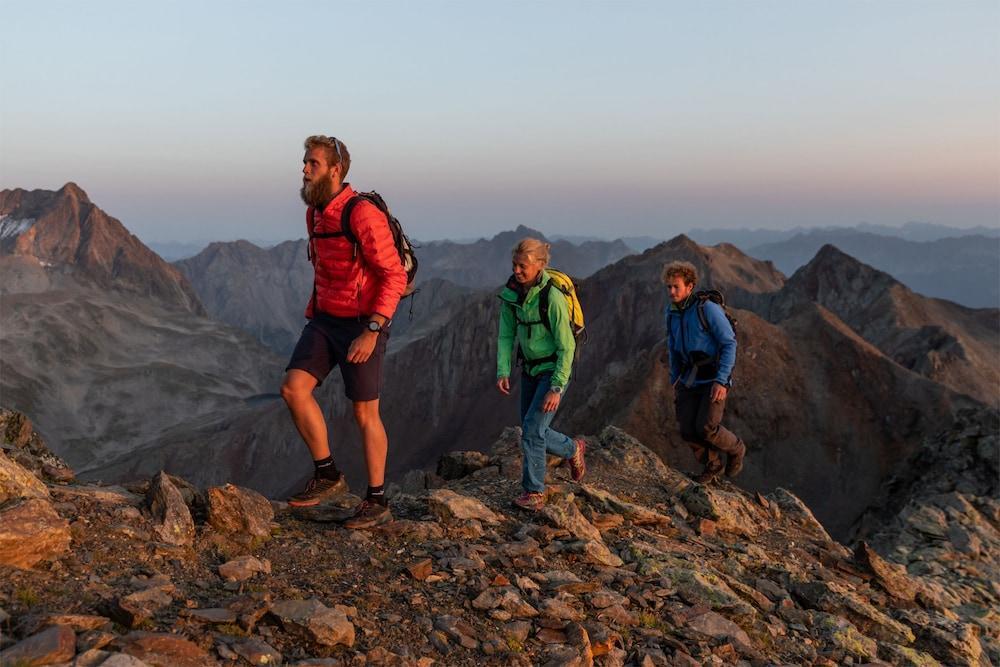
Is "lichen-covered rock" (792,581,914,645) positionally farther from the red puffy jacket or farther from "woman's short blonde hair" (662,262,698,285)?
the red puffy jacket

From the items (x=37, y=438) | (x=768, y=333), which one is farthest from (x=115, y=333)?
(x=37, y=438)

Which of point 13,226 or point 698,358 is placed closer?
point 698,358

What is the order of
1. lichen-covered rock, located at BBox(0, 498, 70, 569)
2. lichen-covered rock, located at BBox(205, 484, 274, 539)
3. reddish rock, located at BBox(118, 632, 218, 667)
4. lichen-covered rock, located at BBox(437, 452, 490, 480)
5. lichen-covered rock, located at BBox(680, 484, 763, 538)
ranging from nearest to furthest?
reddish rock, located at BBox(118, 632, 218, 667) → lichen-covered rock, located at BBox(0, 498, 70, 569) → lichen-covered rock, located at BBox(205, 484, 274, 539) → lichen-covered rock, located at BBox(680, 484, 763, 538) → lichen-covered rock, located at BBox(437, 452, 490, 480)

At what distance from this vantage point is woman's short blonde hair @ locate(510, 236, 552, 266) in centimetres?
621

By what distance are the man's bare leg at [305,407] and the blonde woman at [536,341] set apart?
1840 millimetres

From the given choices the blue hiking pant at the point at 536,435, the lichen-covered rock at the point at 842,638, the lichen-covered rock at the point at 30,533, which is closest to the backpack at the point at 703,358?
the blue hiking pant at the point at 536,435

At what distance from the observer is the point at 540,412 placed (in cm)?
661

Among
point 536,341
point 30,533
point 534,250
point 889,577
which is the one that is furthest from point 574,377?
point 30,533

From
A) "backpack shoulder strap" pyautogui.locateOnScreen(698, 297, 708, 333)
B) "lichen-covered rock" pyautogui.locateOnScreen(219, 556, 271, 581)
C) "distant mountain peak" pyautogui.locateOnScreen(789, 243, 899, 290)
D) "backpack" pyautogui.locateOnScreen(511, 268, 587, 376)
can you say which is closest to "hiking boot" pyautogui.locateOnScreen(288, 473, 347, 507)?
"lichen-covered rock" pyautogui.locateOnScreen(219, 556, 271, 581)

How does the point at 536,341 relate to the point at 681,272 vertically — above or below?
below

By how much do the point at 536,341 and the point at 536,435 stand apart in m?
0.99

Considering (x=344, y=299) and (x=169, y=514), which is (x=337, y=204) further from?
(x=169, y=514)

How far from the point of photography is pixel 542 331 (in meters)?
6.50

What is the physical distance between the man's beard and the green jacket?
1.88 meters
